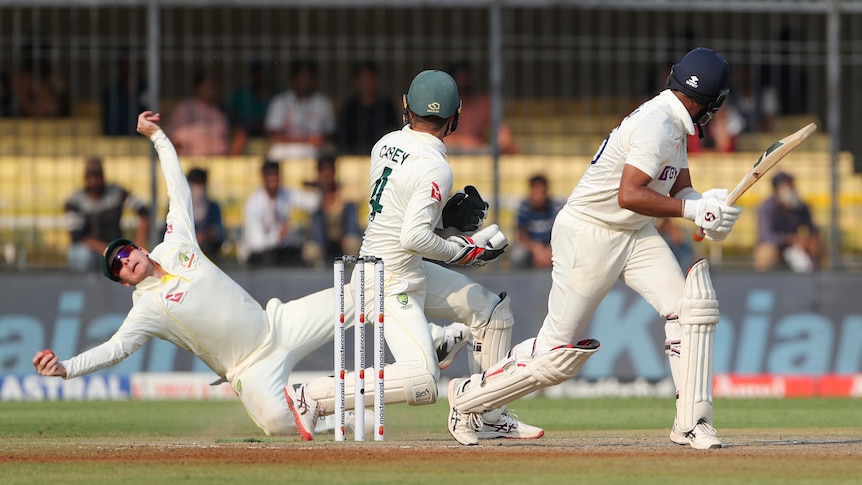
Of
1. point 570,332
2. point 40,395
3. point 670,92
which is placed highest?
point 670,92

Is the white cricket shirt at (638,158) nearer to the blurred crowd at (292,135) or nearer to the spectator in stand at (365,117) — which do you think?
the blurred crowd at (292,135)

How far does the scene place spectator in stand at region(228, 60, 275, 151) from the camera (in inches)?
605

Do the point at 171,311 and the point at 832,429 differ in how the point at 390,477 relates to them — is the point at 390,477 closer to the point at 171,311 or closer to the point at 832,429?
the point at 171,311

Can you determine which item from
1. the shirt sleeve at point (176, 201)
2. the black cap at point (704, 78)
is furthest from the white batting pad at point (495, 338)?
the shirt sleeve at point (176, 201)

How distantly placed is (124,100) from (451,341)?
7.61 meters

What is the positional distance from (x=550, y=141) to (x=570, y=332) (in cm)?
816

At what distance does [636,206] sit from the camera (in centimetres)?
706

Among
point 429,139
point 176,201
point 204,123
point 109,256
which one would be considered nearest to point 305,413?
point 109,256

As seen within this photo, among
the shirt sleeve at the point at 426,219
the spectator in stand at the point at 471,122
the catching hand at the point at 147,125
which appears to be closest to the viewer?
the shirt sleeve at the point at 426,219

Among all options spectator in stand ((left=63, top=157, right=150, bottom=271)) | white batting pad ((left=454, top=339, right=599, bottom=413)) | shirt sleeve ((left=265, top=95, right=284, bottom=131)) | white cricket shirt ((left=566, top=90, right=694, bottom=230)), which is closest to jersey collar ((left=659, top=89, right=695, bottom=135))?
white cricket shirt ((left=566, top=90, right=694, bottom=230))

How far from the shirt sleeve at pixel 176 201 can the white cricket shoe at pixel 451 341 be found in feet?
5.14

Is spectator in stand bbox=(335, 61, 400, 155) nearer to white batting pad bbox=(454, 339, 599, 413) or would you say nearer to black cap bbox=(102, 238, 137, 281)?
black cap bbox=(102, 238, 137, 281)

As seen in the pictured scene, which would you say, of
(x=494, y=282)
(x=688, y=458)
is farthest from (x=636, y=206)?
(x=494, y=282)

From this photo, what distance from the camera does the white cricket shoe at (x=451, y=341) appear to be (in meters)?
8.45
